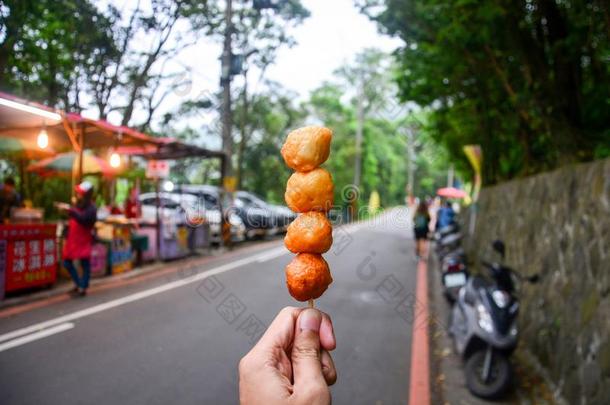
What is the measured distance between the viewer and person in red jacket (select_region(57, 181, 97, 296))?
713 cm

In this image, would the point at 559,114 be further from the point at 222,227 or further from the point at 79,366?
the point at 222,227

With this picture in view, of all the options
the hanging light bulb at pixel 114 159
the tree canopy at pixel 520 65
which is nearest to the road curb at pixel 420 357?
the tree canopy at pixel 520 65

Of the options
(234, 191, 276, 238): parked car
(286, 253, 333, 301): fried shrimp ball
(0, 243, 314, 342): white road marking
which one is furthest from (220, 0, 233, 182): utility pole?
(286, 253, 333, 301): fried shrimp ball

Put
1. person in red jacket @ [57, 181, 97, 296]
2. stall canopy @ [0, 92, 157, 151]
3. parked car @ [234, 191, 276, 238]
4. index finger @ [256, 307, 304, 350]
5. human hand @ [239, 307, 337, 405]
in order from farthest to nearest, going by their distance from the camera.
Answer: parked car @ [234, 191, 276, 238] < stall canopy @ [0, 92, 157, 151] < person in red jacket @ [57, 181, 97, 296] < index finger @ [256, 307, 304, 350] < human hand @ [239, 307, 337, 405]

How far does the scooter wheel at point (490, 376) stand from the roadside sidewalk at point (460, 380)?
88 millimetres

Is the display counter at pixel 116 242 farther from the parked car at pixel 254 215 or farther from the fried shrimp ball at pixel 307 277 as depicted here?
the fried shrimp ball at pixel 307 277

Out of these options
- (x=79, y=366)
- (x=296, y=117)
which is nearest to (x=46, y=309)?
(x=79, y=366)

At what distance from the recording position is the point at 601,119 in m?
6.09

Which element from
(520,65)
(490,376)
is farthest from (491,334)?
(520,65)

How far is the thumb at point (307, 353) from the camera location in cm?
126

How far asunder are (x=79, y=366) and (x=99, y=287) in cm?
438

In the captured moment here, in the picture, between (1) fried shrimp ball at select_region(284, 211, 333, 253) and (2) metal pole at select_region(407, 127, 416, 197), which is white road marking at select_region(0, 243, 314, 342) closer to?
(1) fried shrimp ball at select_region(284, 211, 333, 253)

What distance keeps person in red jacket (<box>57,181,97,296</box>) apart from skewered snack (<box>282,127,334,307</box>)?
6.72m

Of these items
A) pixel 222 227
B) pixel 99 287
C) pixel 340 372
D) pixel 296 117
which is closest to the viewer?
pixel 340 372
